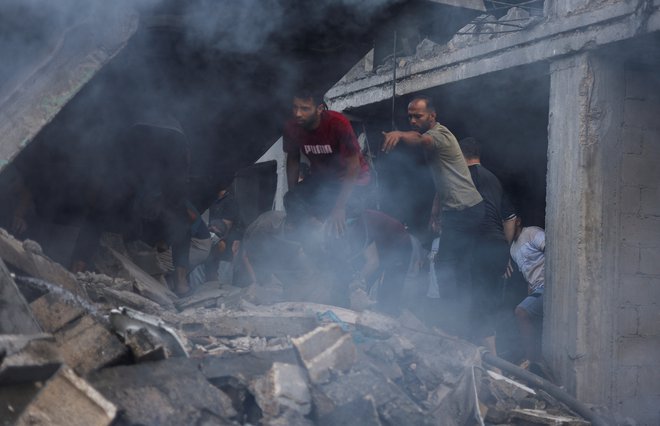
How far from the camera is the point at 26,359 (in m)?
2.43

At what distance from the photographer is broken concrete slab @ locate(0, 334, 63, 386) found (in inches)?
93.4

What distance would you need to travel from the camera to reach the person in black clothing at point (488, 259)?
5.89 metres

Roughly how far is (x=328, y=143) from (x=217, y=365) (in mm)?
2476

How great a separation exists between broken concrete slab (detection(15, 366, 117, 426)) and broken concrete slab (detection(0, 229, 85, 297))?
1105 millimetres

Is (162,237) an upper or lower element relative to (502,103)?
lower

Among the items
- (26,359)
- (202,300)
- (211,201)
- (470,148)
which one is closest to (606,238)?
(470,148)

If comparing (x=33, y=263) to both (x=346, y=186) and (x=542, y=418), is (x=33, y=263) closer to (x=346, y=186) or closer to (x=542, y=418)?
(x=346, y=186)

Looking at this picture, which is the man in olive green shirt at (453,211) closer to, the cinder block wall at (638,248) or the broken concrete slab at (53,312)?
the cinder block wall at (638,248)

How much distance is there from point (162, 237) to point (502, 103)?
4402mm

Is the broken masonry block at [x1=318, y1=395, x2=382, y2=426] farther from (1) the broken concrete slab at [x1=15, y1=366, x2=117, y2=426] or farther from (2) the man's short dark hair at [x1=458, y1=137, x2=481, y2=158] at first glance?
(2) the man's short dark hair at [x1=458, y1=137, x2=481, y2=158]

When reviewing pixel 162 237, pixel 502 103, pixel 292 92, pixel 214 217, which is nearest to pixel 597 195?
pixel 292 92

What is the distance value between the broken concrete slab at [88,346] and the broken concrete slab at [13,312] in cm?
16

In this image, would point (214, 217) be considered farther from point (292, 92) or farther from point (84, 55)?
point (84, 55)

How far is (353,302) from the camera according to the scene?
18.0 feet
